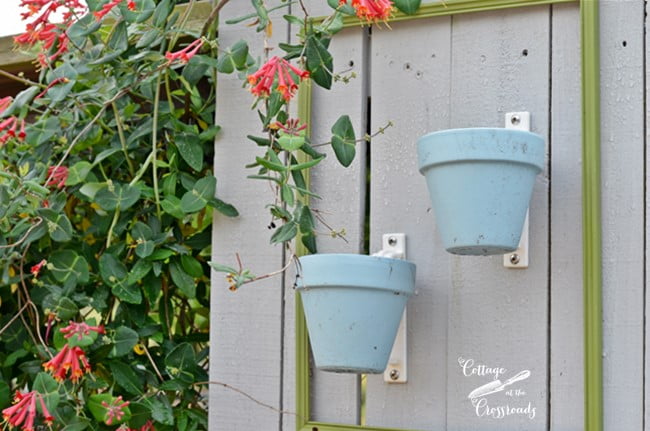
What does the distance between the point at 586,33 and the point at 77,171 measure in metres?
1.08

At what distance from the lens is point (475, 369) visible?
2.06 metres

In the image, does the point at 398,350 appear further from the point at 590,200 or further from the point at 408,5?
the point at 408,5

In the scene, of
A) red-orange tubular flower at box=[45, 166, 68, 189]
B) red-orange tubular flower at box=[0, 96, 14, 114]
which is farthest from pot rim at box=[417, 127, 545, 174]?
red-orange tubular flower at box=[0, 96, 14, 114]

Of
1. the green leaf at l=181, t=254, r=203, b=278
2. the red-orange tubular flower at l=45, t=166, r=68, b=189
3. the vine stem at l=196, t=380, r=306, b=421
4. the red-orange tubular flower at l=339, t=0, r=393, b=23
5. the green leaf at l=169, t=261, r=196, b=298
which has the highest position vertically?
the red-orange tubular flower at l=339, t=0, r=393, b=23

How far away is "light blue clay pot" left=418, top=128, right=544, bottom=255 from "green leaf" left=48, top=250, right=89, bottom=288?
0.82 m

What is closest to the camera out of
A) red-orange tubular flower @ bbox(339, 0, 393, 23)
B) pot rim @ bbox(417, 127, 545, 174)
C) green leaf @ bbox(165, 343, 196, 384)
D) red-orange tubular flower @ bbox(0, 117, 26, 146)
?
pot rim @ bbox(417, 127, 545, 174)

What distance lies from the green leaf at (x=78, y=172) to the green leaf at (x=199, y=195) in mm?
254

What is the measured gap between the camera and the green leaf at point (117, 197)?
7.90 feet

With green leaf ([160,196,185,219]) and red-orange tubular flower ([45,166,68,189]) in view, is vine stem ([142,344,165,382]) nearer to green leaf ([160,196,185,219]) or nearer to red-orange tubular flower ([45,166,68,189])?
green leaf ([160,196,185,219])

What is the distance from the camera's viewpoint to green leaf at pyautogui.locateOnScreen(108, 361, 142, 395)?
237cm

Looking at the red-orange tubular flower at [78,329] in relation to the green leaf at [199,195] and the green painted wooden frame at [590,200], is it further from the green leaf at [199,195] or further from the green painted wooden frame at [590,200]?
the green painted wooden frame at [590,200]

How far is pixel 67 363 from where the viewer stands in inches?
88.4

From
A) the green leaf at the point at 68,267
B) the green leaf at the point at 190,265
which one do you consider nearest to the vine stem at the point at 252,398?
the green leaf at the point at 190,265

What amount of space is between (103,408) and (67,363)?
126 millimetres
